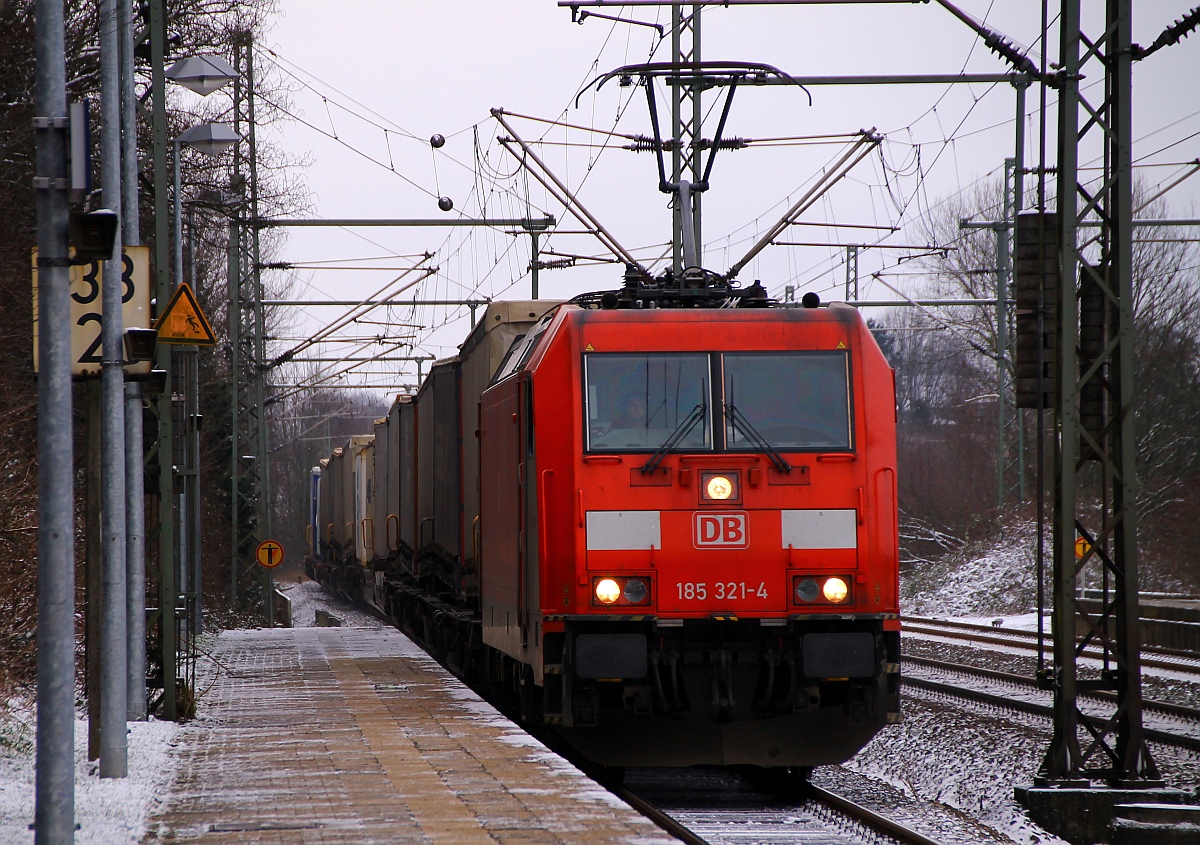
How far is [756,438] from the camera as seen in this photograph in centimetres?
963

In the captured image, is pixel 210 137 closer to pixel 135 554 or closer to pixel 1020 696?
pixel 135 554

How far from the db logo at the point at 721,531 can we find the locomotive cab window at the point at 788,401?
49 cm

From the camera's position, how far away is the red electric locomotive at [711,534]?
930 centimetres

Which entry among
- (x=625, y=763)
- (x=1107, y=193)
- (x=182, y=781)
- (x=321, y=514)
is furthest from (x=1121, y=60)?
(x=321, y=514)

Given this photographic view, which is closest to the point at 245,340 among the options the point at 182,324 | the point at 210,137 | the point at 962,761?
the point at 210,137

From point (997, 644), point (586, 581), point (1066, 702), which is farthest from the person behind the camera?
point (997, 644)

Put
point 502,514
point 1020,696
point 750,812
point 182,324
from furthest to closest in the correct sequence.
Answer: point 1020,696
point 502,514
point 182,324
point 750,812

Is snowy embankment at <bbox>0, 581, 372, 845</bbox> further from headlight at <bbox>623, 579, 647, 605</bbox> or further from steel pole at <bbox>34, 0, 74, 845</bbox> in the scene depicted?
headlight at <bbox>623, 579, 647, 605</bbox>

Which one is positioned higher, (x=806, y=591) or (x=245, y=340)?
(x=245, y=340)

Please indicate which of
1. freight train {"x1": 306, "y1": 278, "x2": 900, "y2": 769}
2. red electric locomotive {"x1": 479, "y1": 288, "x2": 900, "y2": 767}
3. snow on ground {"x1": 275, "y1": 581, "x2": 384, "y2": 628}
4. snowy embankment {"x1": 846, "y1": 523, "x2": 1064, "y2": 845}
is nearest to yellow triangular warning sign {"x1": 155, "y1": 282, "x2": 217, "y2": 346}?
freight train {"x1": 306, "y1": 278, "x2": 900, "y2": 769}

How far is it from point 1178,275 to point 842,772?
27.4 meters

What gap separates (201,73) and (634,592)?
740 cm

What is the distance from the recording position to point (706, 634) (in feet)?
31.0

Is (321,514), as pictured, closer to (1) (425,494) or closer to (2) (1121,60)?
(1) (425,494)
